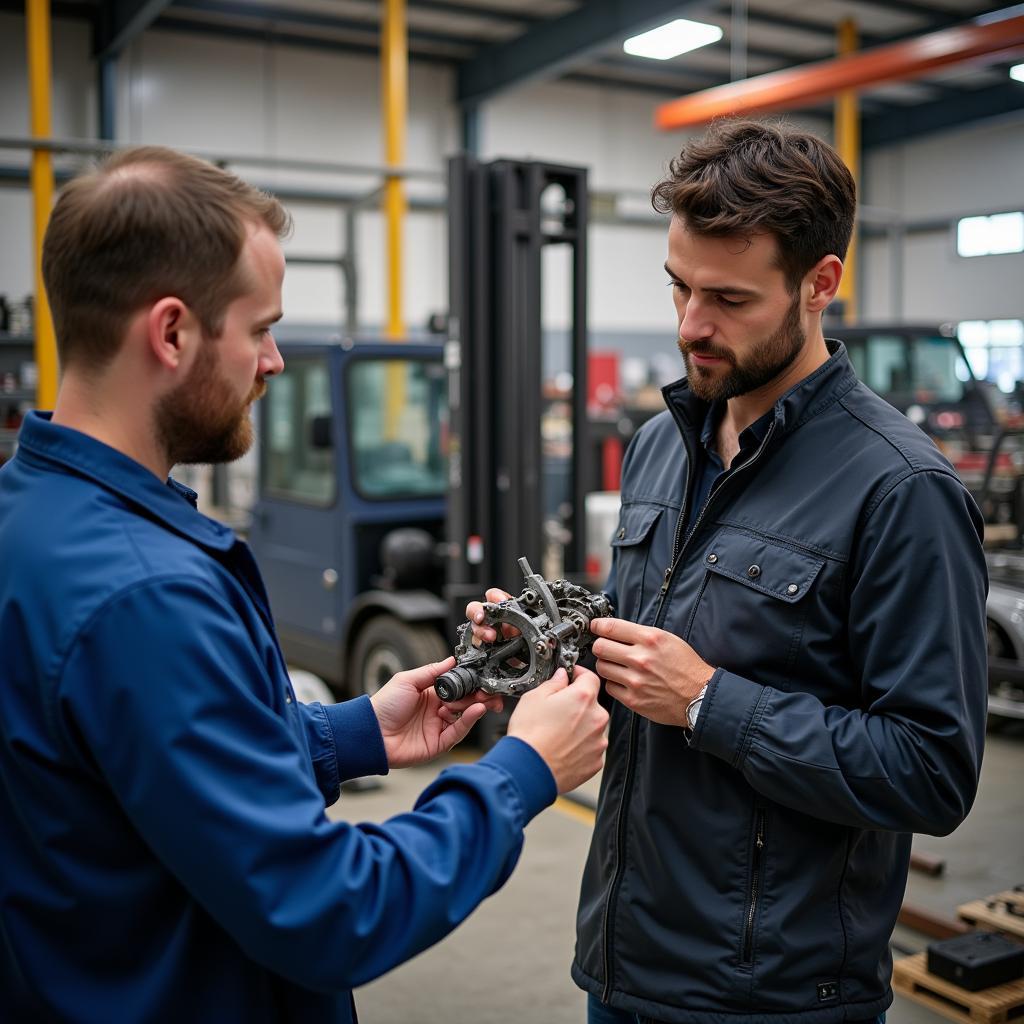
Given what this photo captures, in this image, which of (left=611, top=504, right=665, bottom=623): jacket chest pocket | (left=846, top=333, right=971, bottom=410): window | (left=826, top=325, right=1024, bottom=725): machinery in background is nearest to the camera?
(left=611, top=504, right=665, bottom=623): jacket chest pocket

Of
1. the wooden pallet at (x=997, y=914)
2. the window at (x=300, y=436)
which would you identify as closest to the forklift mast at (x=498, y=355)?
the window at (x=300, y=436)

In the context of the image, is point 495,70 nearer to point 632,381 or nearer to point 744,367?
point 632,381

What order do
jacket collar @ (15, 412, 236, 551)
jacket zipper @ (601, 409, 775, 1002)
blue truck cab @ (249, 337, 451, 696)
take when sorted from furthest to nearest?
blue truck cab @ (249, 337, 451, 696)
jacket zipper @ (601, 409, 775, 1002)
jacket collar @ (15, 412, 236, 551)

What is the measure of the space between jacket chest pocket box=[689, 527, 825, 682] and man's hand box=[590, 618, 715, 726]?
5 cm

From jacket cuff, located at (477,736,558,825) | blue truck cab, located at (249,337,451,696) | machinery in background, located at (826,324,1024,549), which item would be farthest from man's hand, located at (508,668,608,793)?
machinery in background, located at (826,324,1024,549)

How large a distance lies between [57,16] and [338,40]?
3.49 m

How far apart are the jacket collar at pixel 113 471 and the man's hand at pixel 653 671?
2.20ft

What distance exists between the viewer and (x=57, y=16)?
40.3ft

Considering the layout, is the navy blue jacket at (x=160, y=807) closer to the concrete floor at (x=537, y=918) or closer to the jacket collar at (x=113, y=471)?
the jacket collar at (x=113, y=471)

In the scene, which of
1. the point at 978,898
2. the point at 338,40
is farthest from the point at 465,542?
the point at 338,40

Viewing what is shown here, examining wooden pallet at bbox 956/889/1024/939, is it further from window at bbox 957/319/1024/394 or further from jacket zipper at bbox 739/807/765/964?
window at bbox 957/319/1024/394

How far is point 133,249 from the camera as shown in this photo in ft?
3.65

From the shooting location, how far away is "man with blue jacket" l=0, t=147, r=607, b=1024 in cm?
102

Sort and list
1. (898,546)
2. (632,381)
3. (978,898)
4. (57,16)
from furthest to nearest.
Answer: (632,381)
(57,16)
(978,898)
(898,546)
